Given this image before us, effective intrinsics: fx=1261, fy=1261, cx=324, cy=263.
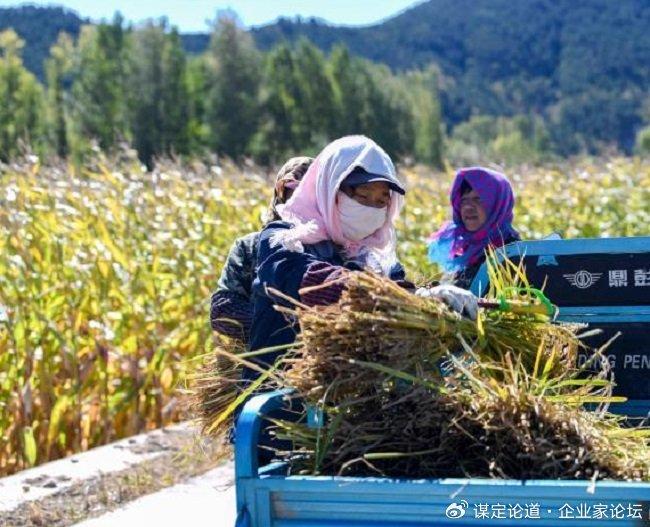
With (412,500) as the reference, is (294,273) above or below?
above

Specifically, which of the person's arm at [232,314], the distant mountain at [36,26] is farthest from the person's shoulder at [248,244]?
the distant mountain at [36,26]

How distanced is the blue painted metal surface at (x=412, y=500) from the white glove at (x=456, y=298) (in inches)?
20.0

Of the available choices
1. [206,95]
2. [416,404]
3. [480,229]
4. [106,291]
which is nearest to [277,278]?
[416,404]

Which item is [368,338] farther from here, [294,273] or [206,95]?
[206,95]

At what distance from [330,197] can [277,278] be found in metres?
0.29

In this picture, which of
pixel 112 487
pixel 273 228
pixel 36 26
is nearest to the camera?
pixel 273 228

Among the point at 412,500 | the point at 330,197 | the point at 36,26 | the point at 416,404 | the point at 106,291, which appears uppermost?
the point at 36,26

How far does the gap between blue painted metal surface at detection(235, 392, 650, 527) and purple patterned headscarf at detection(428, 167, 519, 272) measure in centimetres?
287

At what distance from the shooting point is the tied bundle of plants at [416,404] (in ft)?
10.1

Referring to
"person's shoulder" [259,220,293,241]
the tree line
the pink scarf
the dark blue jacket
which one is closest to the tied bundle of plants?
the dark blue jacket

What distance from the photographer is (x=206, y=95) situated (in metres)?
75.6

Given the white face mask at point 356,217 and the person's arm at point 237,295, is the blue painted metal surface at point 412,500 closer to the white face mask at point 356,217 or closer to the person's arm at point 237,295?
the white face mask at point 356,217

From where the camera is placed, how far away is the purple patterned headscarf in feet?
19.5

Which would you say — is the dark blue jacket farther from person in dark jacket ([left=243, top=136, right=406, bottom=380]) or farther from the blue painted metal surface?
the blue painted metal surface
